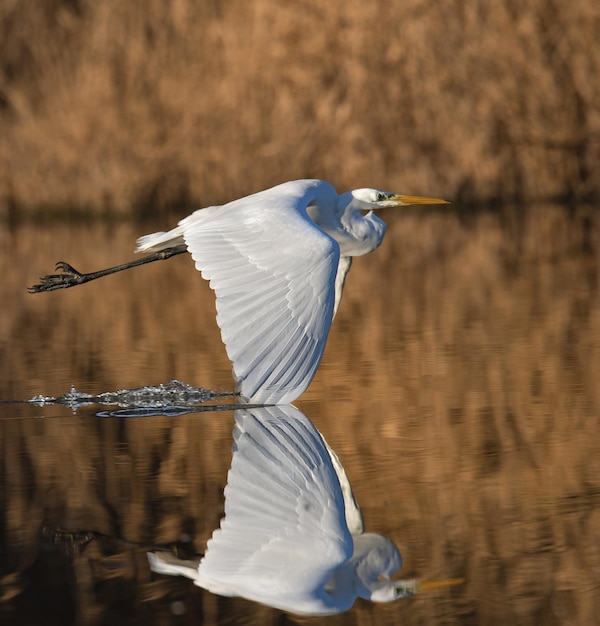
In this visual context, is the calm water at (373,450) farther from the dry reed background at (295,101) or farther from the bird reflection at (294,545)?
the dry reed background at (295,101)

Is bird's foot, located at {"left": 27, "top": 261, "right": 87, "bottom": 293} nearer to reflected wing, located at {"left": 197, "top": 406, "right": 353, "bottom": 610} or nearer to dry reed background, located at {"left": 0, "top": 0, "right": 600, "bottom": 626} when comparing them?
dry reed background, located at {"left": 0, "top": 0, "right": 600, "bottom": 626}

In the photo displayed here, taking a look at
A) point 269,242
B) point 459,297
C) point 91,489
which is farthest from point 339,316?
point 91,489

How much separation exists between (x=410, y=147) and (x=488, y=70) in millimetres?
1176

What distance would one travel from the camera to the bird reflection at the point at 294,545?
287 centimetres

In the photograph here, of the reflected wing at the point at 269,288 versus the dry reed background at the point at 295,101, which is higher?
the dry reed background at the point at 295,101

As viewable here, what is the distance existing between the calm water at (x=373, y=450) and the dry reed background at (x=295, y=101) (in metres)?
6.03

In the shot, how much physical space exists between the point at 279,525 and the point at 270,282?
1.08 meters

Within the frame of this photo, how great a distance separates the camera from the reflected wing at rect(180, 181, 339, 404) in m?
3.88

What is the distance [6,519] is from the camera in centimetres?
354

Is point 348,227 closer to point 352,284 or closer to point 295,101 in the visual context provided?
point 352,284

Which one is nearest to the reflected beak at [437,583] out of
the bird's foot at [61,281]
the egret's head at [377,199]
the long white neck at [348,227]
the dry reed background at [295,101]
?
the long white neck at [348,227]

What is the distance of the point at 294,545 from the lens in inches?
125

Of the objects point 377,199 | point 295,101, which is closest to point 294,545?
point 377,199

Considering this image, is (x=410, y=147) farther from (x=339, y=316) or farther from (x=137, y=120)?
(x=339, y=316)
